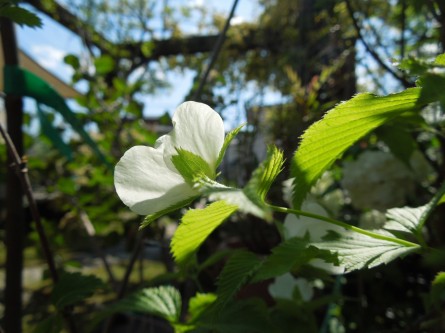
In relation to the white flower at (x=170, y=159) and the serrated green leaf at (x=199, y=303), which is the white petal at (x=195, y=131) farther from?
the serrated green leaf at (x=199, y=303)

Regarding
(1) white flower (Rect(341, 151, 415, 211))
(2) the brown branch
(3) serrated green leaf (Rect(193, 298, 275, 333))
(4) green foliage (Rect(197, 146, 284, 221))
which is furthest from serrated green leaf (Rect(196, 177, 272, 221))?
(2) the brown branch

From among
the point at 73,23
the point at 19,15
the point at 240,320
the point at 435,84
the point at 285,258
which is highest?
the point at 73,23

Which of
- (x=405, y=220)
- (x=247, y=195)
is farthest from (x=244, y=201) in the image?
(x=405, y=220)

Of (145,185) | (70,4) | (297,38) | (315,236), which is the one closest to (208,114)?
(145,185)

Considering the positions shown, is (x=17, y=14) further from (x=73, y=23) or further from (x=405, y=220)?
(x=73, y=23)

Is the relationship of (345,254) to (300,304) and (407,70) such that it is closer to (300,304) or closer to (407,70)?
(407,70)

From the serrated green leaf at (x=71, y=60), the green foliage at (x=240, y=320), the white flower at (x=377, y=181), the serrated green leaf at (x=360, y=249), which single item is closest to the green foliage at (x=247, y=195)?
the serrated green leaf at (x=360, y=249)

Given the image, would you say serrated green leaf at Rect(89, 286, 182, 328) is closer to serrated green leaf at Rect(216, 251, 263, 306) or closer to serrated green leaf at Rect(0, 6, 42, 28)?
serrated green leaf at Rect(216, 251, 263, 306)
